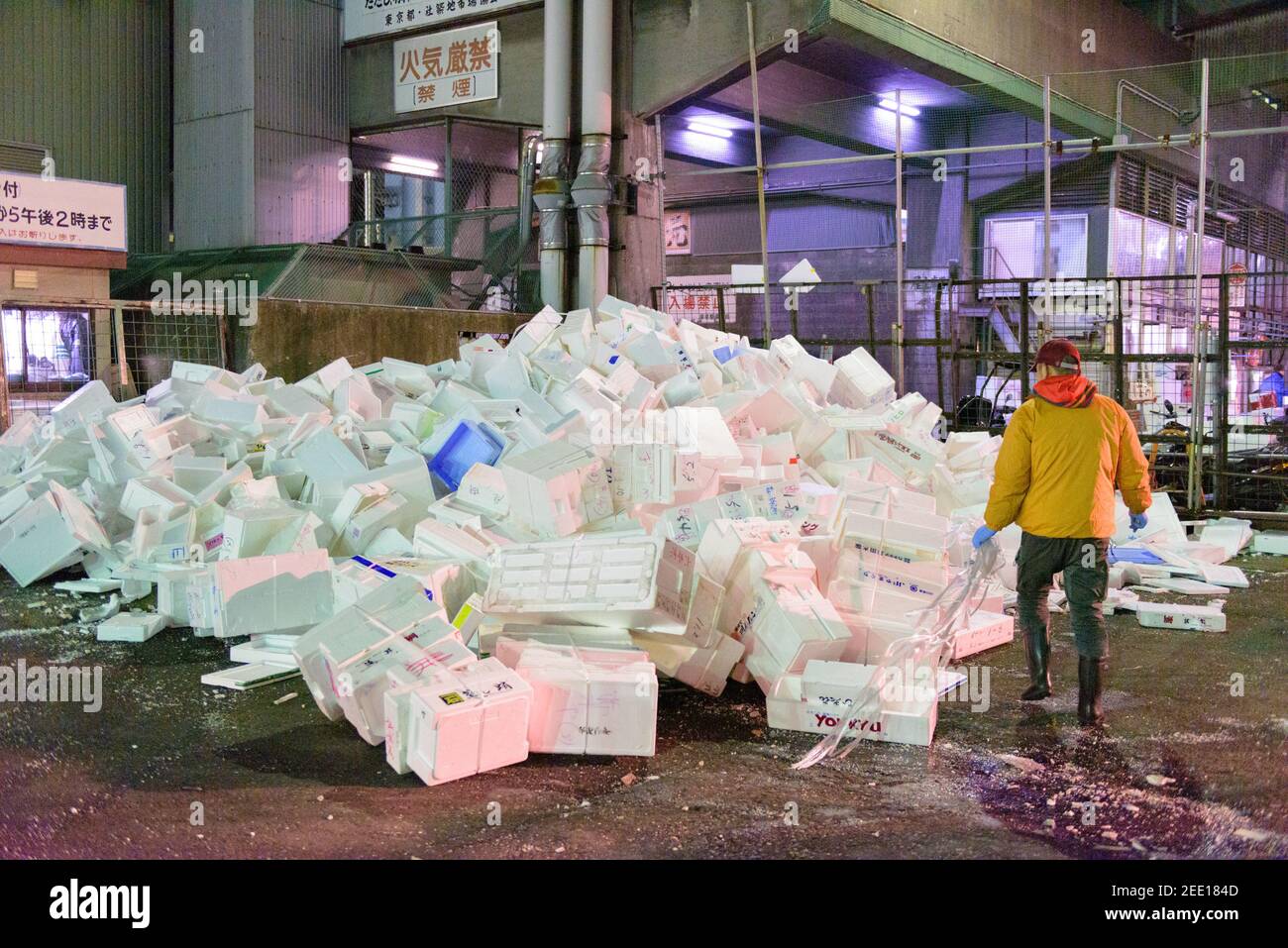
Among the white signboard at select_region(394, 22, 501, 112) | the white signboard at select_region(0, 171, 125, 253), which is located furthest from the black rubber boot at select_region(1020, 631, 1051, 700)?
the white signboard at select_region(394, 22, 501, 112)

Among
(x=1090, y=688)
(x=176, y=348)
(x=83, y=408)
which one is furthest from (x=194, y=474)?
(x=1090, y=688)

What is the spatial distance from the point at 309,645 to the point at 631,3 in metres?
11.3

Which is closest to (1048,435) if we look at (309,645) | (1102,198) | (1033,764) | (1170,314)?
(1033,764)

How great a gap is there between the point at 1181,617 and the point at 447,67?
12821 millimetres

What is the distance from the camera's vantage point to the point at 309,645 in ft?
16.6

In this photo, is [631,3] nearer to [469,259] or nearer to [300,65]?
[469,259]

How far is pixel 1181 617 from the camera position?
6.96 m

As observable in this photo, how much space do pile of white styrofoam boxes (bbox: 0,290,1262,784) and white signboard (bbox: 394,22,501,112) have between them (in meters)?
6.63

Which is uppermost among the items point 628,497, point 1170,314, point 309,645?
point 1170,314

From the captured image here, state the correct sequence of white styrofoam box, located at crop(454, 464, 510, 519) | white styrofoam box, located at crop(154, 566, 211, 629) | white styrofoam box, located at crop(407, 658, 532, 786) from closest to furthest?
white styrofoam box, located at crop(407, 658, 532, 786) < white styrofoam box, located at crop(154, 566, 211, 629) < white styrofoam box, located at crop(454, 464, 510, 519)

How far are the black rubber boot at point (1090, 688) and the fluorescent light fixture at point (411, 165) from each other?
15.1m

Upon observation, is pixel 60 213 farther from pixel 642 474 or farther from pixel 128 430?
pixel 642 474

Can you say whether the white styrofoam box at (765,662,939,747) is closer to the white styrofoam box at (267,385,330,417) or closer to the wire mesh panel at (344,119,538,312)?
the white styrofoam box at (267,385,330,417)

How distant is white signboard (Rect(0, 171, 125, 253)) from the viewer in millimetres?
11305
